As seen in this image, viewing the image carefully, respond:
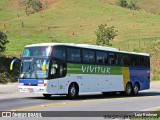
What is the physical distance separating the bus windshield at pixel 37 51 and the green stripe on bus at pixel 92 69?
161 centimetres

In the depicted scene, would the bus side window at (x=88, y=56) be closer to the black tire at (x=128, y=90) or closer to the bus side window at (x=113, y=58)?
the bus side window at (x=113, y=58)

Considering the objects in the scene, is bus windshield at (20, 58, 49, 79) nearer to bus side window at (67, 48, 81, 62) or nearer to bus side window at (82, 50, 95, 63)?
bus side window at (67, 48, 81, 62)

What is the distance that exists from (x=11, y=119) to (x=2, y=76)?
2087 cm

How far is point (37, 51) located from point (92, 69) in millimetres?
4183

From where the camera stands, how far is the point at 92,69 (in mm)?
25891

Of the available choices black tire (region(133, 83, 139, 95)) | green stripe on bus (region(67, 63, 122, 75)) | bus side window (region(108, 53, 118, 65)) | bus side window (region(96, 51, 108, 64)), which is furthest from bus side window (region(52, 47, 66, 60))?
black tire (region(133, 83, 139, 95))

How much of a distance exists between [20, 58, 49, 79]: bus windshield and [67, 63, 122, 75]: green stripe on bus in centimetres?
174

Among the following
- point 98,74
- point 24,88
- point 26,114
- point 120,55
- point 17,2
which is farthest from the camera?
point 17,2

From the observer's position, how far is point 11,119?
46.9 feet

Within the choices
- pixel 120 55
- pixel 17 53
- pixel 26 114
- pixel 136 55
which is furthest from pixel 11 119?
A: pixel 17 53

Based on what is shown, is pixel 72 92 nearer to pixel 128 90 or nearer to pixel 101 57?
pixel 101 57

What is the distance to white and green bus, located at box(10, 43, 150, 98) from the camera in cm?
2294

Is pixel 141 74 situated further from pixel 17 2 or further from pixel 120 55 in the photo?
pixel 17 2

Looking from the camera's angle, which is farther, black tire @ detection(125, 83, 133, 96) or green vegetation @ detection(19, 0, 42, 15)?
green vegetation @ detection(19, 0, 42, 15)
